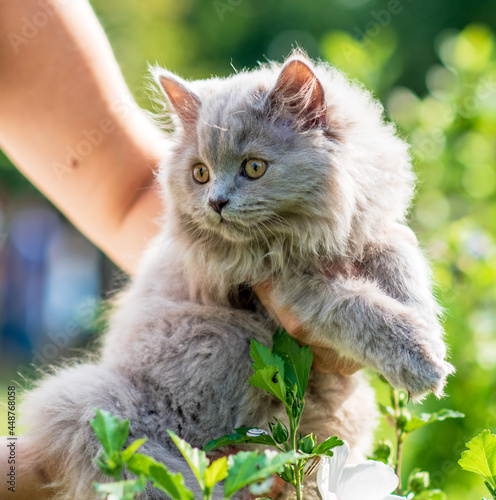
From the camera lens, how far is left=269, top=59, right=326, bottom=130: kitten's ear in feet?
A: 4.38

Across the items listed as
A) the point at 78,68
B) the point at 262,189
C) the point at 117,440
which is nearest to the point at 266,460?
the point at 117,440

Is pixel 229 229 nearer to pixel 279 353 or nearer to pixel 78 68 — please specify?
pixel 279 353

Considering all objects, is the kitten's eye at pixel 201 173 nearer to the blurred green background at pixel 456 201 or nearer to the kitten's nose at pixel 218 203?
the kitten's nose at pixel 218 203

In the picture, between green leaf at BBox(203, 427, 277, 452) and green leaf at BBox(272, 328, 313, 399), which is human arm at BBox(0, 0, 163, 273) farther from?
green leaf at BBox(203, 427, 277, 452)

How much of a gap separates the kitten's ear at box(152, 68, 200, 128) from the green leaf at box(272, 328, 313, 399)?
0.79 m

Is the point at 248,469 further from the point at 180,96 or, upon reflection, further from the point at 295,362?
the point at 180,96

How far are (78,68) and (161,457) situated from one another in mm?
1200

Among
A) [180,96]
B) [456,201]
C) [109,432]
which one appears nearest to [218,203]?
[180,96]

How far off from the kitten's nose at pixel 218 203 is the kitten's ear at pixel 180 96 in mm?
316

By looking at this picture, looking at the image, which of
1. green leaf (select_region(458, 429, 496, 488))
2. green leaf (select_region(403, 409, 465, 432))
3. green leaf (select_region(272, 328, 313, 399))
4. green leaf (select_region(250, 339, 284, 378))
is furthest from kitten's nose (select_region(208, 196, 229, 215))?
green leaf (select_region(458, 429, 496, 488))

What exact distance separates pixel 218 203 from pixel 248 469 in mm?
831

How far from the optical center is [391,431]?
199cm

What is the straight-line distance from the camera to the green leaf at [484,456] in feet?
2.63

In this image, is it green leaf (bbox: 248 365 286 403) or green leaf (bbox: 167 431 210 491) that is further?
green leaf (bbox: 248 365 286 403)
